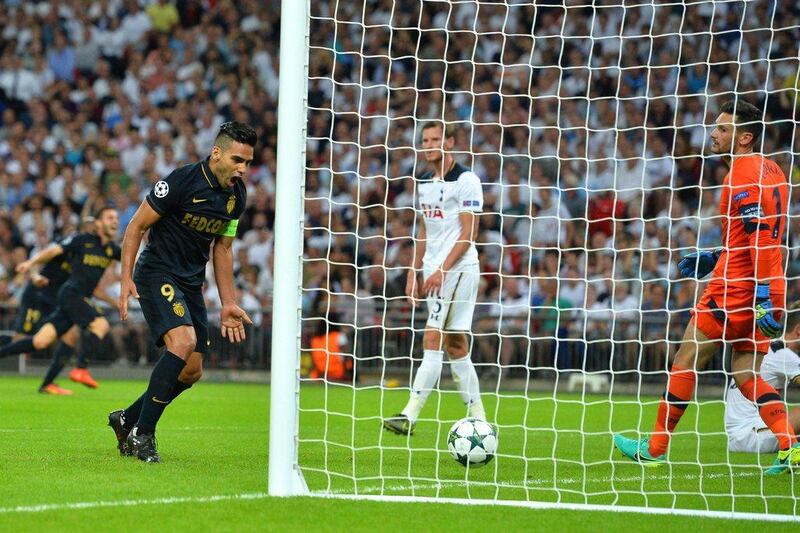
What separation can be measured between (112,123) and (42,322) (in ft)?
25.8

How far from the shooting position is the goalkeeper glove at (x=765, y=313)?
6.52 metres

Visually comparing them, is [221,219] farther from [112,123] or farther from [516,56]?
[112,123]

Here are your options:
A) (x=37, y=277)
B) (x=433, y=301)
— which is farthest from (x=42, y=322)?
(x=433, y=301)

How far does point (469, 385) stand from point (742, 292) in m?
2.61

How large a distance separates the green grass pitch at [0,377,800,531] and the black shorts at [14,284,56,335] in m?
3.52

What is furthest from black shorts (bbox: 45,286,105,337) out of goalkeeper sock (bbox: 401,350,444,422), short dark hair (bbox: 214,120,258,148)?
short dark hair (bbox: 214,120,258,148)

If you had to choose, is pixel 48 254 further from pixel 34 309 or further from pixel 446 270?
pixel 446 270

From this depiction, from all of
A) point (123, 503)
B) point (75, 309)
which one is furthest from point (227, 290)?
point (75, 309)

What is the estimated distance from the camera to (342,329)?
16.9 metres

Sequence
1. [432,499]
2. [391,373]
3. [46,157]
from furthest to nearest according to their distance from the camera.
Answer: [46,157] < [391,373] < [432,499]

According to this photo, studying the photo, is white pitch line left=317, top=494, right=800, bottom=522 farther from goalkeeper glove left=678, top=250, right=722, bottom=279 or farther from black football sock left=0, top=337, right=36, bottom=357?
black football sock left=0, top=337, right=36, bottom=357

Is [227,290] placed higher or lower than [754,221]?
lower

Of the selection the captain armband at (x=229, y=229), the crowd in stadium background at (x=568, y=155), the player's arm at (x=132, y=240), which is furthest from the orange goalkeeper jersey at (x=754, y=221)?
the crowd in stadium background at (x=568, y=155)

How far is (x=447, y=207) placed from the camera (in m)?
9.27
